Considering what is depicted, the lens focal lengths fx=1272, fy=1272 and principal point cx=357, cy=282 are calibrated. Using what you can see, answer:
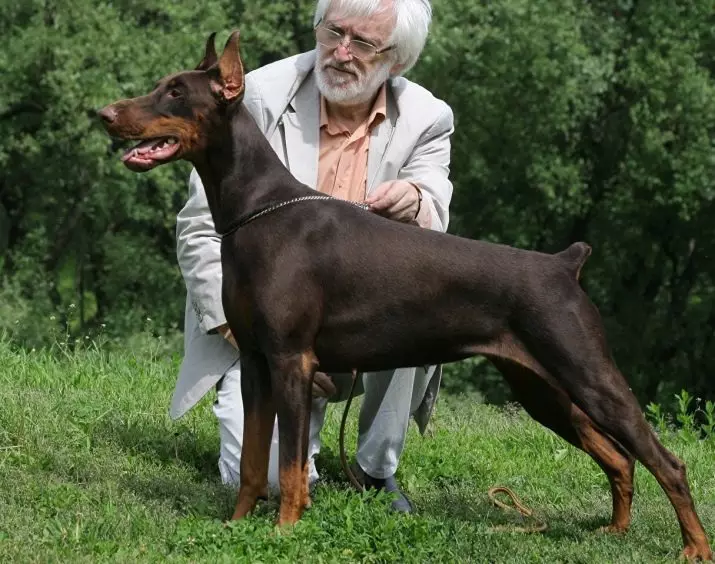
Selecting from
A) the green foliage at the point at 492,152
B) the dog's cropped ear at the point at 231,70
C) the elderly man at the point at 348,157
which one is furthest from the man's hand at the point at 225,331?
the green foliage at the point at 492,152

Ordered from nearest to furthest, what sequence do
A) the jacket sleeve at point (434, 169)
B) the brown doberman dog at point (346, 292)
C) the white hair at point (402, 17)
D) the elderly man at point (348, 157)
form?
the brown doberman dog at point (346, 292) < the white hair at point (402, 17) < the elderly man at point (348, 157) < the jacket sleeve at point (434, 169)

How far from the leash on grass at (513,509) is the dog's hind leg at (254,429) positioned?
111cm

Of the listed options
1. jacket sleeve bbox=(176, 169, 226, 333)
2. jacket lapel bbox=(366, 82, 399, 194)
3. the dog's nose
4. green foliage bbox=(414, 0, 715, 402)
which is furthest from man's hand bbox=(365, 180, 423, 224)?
green foliage bbox=(414, 0, 715, 402)

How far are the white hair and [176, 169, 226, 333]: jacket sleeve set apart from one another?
3.55 feet

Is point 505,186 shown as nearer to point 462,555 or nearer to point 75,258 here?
point 75,258

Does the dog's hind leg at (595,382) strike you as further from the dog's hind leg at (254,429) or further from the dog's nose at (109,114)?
the dog's nose at (109,114)

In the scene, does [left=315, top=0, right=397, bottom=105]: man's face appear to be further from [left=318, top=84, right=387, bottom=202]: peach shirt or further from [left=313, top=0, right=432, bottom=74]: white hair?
[left=318, top=84, right=387, bottom=202]: peach shirt

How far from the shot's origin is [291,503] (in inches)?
210

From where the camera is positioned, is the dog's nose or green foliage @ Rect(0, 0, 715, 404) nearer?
the dog's nose

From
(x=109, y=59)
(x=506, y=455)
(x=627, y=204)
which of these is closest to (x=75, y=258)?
(x=109, y=59)

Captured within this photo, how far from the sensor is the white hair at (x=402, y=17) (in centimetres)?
614

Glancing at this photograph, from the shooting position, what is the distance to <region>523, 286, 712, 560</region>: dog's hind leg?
5.35 meters

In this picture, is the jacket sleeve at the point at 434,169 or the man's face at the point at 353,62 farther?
the jacket sleeve at the point at 434,169

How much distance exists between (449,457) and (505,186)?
20.9 m
